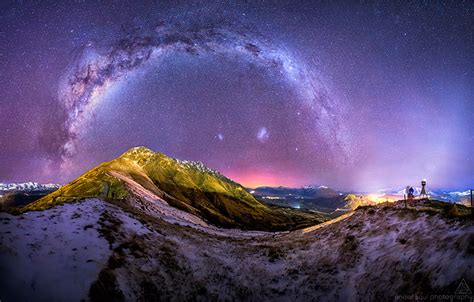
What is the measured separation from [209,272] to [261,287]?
383 centimetres

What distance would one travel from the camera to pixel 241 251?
82.3 feet

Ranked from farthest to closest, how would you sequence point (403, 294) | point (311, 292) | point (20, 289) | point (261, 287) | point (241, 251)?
point (241, 251) < point (261, 287) < point (311, 292) < point (403, 294) < point (20, 289)

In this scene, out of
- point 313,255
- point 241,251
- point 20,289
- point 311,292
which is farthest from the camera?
point 241,251

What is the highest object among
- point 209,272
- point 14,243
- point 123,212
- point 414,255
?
point 123,212

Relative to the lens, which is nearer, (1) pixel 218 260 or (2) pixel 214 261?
(2) pixel 214 261

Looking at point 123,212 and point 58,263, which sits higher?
point 123,212

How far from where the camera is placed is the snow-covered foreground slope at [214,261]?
492 inches

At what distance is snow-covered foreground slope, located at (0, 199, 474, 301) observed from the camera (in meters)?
12.5

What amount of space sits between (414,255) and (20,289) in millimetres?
19951

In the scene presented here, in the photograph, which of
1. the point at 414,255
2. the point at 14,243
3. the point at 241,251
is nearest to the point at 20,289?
the point at 14,243

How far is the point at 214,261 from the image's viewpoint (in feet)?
69.1

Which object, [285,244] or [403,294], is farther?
[285,244]

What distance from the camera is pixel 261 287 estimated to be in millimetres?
18047

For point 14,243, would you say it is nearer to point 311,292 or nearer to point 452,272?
point 311,292
